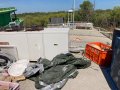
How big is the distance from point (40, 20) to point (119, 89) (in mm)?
32249

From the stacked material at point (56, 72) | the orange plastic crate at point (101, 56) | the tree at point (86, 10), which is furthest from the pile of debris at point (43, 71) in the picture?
the tree at point (86, 10)

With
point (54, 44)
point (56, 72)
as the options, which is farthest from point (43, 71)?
point (54, 44)

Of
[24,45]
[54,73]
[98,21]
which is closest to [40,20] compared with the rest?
[98,21]

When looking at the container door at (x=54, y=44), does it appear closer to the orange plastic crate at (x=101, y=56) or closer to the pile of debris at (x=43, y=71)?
the pile of debris at (x=43, y=71)

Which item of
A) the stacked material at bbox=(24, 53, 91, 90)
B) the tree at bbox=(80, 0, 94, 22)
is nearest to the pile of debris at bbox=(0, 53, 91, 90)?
the stacked material at bbox=(24, 53, 91, 90)

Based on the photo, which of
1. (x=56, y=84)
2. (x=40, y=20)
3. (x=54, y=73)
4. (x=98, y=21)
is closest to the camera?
(x=56, y=84)

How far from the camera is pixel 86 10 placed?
38531mm

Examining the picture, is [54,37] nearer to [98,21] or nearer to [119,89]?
[119,89]

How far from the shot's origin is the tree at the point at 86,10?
3799 centimetres

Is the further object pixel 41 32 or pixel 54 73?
pixel 41 32

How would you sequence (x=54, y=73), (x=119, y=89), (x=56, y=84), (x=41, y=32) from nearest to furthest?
(x=119, y=89) → (x=56, y=84) → (x=54, y=73) → (x=41, y=32)

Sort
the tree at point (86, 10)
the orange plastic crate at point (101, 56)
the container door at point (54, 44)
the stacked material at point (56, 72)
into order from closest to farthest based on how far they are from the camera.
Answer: the stacked material at point (56, 72)
the orange plastic crate at point (101, 56)
the container door at point (54, 44)
the tree at point (86, 10)

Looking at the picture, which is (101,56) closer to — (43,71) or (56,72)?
(56,72)

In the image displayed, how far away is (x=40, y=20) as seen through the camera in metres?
38.1
